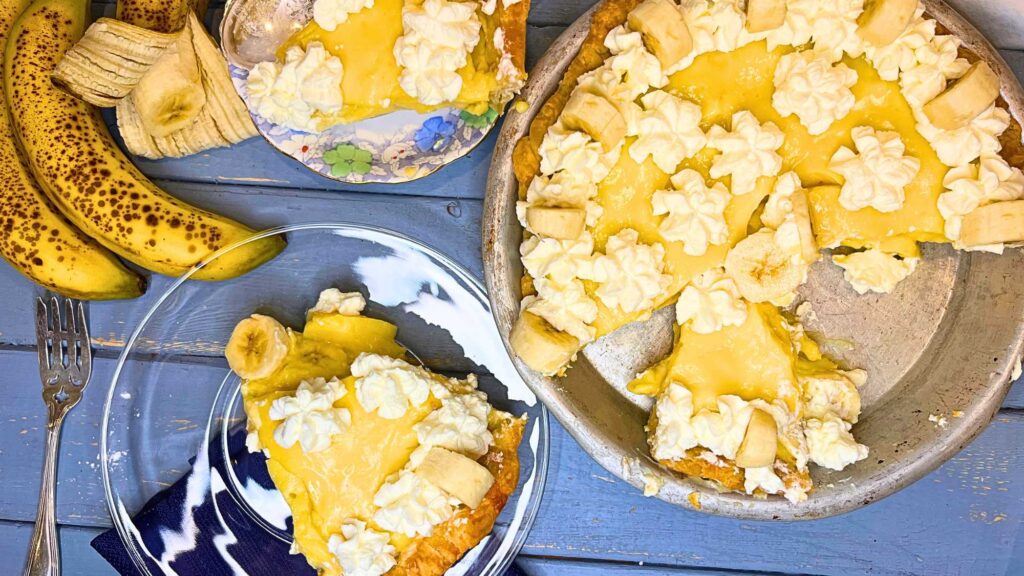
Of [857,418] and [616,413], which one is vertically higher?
[857,418]

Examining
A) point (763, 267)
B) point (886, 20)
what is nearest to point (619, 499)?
point (763, 267)

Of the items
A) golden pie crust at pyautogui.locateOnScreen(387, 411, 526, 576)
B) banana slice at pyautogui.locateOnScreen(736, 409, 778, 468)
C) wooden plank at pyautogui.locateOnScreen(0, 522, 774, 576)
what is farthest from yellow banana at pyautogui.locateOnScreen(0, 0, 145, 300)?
banana slice at pyautogui.locateOnScreen(736, 409, 778, 468)

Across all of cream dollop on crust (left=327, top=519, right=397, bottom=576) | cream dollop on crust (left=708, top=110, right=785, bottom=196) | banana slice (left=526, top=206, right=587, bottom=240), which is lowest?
cream dollop on crust (left=327, top=519, right=397, bottom=576)

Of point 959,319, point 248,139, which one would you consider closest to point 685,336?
point 959,319

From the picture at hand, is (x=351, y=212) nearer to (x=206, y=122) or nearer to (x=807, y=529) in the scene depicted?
(x=206, y=122)

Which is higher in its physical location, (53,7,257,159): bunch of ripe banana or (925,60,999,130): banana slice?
(925,60,999,130): banana slice

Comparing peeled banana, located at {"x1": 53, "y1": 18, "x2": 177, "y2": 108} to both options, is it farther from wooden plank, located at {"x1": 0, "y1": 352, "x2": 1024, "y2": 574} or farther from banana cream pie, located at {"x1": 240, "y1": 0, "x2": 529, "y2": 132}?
wooden plank, located at {"x1": 0, "y1": 352, "x2": 1024, "y2": 574}

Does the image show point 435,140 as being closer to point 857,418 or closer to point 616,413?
point 616,413

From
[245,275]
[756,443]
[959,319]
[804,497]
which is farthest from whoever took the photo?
[245,275]
